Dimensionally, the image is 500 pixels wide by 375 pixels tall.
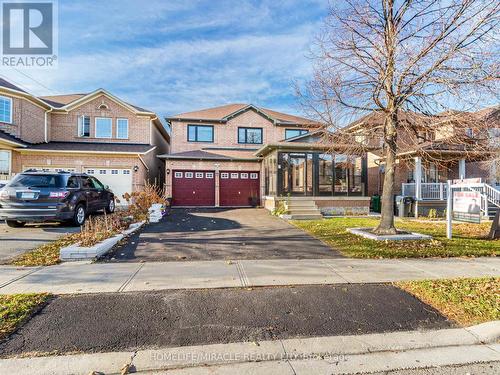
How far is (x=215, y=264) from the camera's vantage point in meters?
5.98

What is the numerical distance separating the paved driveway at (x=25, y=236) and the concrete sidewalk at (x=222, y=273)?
1514 millimetres

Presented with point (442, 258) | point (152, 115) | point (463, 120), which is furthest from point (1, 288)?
point (152, 115)

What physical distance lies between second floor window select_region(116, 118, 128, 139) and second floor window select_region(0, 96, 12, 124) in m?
5.79

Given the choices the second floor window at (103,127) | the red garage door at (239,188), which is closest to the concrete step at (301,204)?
the red garage door at (239,188)

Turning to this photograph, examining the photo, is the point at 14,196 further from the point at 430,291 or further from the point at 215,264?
the point at 430,291

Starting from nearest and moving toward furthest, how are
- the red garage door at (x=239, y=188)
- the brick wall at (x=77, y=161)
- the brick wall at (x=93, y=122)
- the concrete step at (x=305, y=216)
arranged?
the concrete step at (x=305, y=216) → the brick wall at (x=77, y=161) → the brick wall at (x=93, y=122) → the red garage door at (x=239, y=188)

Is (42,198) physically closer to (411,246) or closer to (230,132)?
(411,246)

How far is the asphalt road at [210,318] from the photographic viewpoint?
10.5ft

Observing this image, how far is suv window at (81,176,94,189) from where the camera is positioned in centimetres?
1064

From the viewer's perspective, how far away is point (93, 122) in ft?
63.2

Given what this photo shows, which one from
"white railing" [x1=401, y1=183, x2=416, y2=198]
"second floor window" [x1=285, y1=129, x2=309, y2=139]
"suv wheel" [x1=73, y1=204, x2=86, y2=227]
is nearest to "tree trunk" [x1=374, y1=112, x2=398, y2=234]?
"white railing" [x1=401, y1=183, x2=416, y2=198]

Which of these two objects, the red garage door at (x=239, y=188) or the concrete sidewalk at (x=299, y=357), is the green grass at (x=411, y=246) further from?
the red garage door at (x=239, y=188)

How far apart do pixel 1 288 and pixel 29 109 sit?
17470 millimetres

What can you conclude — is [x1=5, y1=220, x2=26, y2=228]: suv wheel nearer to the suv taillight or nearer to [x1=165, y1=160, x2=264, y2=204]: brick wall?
the suv taillight
